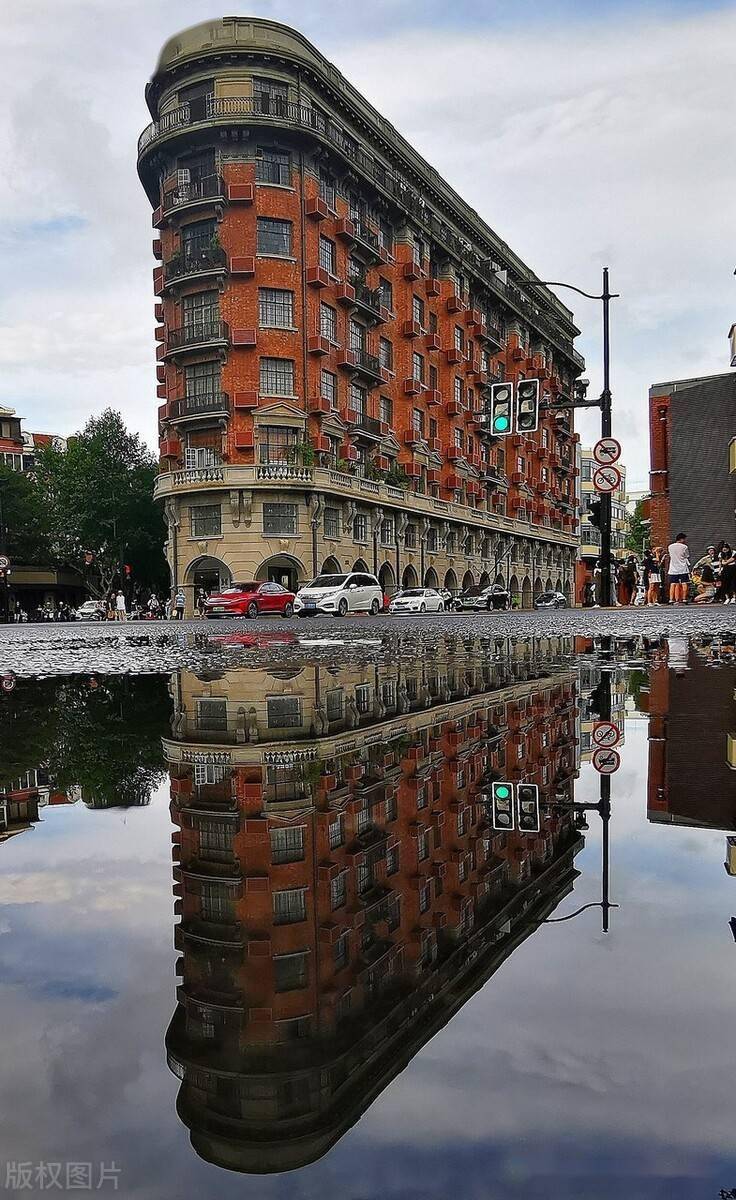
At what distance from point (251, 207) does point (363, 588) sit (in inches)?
785

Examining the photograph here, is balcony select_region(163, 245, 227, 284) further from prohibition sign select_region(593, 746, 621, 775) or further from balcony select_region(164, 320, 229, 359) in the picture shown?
prohibition sign select_region(593, 746, 621, 775)

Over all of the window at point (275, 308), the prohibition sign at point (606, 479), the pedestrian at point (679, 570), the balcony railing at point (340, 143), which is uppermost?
the balcony railing at point (340, 143)

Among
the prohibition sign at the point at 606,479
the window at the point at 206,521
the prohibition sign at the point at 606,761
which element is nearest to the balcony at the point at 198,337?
the window at the point at 206,521

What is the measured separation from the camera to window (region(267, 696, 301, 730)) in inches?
166

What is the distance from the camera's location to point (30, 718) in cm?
468

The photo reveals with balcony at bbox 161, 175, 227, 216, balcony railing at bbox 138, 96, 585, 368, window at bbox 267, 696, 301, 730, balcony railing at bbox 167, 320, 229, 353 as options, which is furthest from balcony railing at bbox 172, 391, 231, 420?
window at bbox 267, 696, 301, 730

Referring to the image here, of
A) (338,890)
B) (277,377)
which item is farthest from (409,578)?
(338,890)

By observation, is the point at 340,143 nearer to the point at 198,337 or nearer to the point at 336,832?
the point at 198,337

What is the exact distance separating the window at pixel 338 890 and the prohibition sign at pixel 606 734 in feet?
6.21

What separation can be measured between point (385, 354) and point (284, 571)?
15.3 meters

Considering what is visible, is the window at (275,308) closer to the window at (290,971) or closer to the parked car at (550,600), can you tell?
the parked car at (550,600)

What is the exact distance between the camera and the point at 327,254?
148 feet

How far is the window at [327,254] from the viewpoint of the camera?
44.4m

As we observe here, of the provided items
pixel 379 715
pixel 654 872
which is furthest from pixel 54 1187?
pixel 379 715
